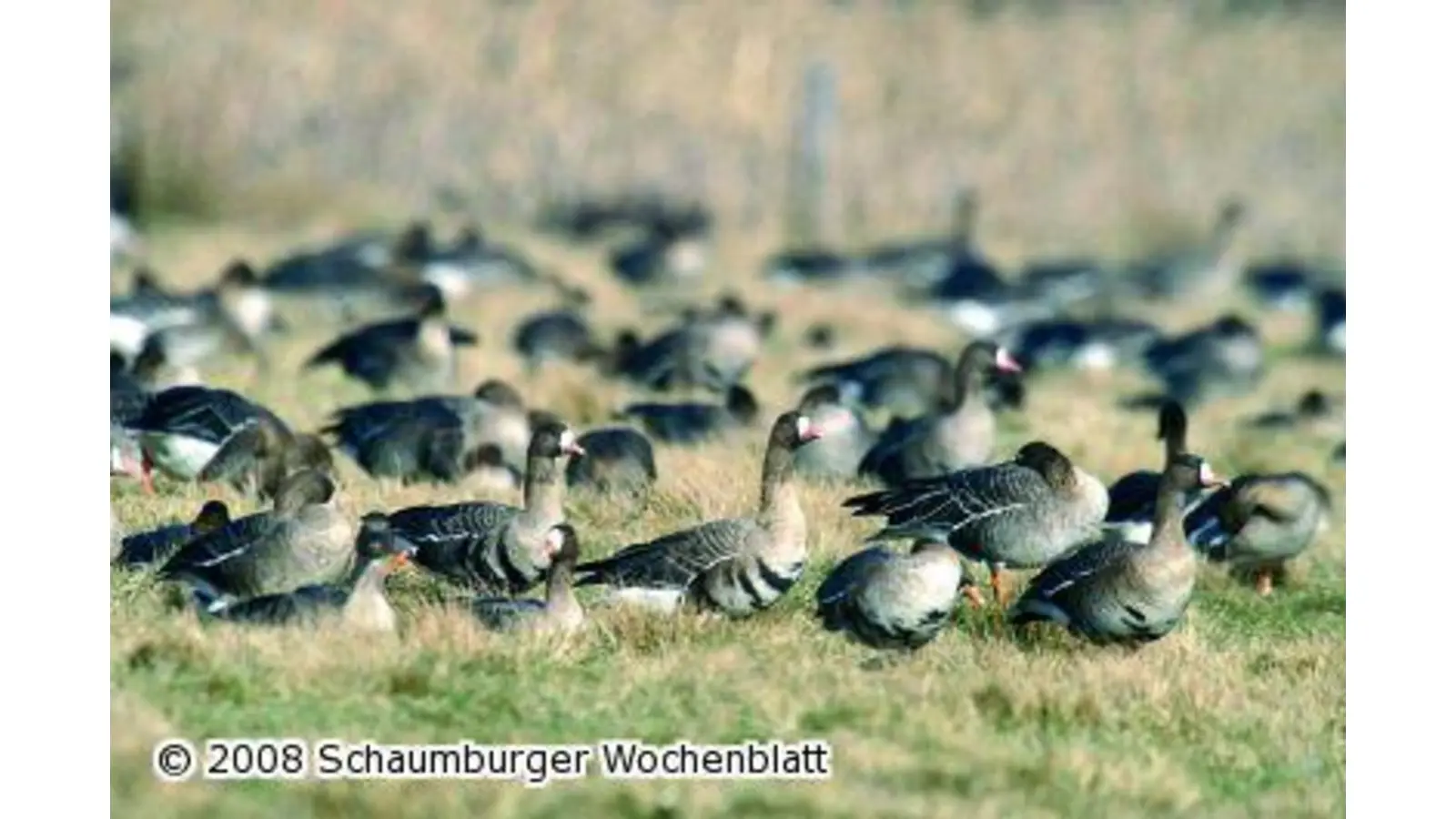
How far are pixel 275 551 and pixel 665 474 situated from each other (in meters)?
4.07

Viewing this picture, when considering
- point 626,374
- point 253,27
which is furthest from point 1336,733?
point 253,27

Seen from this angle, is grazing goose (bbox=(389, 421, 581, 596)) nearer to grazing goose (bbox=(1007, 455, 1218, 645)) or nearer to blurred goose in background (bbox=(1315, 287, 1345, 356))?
grazing goose (bbox=(1007, 455, 1218, 645))

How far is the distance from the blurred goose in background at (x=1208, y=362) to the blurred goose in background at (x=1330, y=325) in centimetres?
251

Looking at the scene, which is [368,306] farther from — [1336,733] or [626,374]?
[1336,733]

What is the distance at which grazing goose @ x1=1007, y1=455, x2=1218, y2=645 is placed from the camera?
12539mm

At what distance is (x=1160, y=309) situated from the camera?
3294cm

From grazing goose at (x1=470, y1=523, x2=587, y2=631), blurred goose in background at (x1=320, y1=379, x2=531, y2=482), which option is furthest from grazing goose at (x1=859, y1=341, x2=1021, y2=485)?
grazing goose at (x1=470, y1=523, x2=587, y2=631)

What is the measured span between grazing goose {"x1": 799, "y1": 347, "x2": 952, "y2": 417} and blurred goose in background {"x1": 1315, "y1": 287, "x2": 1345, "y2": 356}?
775 centimetres

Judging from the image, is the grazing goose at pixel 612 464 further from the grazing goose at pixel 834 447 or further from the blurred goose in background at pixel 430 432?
the grazing goose at pixel 834 447

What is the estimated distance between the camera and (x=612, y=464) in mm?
15719

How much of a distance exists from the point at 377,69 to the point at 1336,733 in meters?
27.0

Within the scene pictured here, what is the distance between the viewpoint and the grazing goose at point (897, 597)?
480 inches

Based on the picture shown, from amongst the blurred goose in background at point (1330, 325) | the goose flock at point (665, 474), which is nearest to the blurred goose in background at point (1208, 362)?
the goose flock at point (665, 474)

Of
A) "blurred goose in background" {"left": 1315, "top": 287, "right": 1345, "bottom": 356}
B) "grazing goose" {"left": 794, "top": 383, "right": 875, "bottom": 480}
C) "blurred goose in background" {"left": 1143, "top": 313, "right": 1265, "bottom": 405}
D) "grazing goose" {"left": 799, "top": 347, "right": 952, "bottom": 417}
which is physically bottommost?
"grazing goose" {"left": 794, "top": 383, "right": 875, "bottom": 480}
